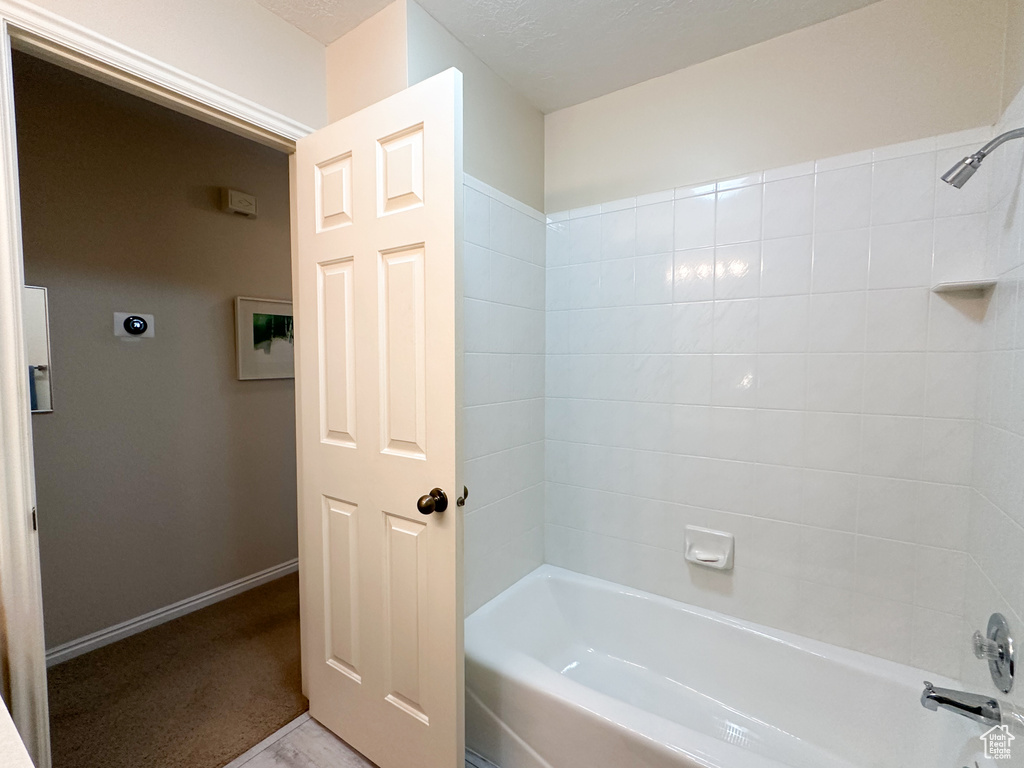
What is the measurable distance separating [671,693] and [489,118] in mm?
2288

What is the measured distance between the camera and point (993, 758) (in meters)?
1.01

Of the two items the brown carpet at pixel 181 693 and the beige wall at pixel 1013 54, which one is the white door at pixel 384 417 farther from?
the beige wall at pixel 1013 54

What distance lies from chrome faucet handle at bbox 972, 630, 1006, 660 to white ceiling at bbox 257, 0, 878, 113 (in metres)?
1.80

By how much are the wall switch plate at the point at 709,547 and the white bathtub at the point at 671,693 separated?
21cm

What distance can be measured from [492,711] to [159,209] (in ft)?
8.79

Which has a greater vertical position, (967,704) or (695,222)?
(695,222)

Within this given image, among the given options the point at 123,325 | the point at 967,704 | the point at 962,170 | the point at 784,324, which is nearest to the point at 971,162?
the point at 962,170

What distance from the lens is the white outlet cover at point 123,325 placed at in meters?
2.11

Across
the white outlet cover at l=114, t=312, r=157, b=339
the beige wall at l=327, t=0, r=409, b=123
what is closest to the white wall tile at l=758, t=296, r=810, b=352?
the beige wall at l=327, t=0, r=409, b=123

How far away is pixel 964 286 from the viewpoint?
125cm

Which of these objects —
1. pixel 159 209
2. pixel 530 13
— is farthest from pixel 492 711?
pixel 159 209

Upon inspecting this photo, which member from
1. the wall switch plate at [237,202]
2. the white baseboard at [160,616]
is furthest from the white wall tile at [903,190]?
the white baseboard at [160,616]

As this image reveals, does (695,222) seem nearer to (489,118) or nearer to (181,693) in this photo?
(489,118)

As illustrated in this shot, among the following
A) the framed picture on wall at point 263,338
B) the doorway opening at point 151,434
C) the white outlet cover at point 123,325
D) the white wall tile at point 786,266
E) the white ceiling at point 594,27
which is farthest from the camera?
the framed picture on wall at point 263,338
